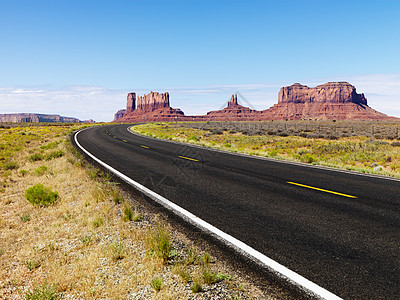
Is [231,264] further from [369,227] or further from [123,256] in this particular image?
[369,227]

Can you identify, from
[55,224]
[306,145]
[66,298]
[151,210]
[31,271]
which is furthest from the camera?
[306,145]

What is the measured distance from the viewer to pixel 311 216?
17.8 feet

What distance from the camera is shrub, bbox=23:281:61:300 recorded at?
10.1ft

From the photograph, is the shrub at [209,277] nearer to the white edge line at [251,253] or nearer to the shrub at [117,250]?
the white edge line at [251,253]

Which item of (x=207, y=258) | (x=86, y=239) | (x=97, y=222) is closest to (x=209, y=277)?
(x=207, y=258)

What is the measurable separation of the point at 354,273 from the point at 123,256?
319 cm

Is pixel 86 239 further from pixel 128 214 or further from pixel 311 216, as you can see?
pixel 311 216

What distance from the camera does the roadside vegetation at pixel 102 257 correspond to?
3.16 m

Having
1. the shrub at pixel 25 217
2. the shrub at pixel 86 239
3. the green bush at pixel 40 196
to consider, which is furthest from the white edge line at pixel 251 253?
the shrub at pixel 25 217

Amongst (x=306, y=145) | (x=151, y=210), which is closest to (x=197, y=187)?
(x=151, y=210)

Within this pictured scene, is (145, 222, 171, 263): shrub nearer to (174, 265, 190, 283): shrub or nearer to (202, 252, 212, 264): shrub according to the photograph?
(174, 265, 190, 283): shrub

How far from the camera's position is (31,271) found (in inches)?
156

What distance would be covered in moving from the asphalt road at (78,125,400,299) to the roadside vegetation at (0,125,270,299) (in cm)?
103

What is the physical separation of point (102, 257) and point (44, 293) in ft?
2.99
